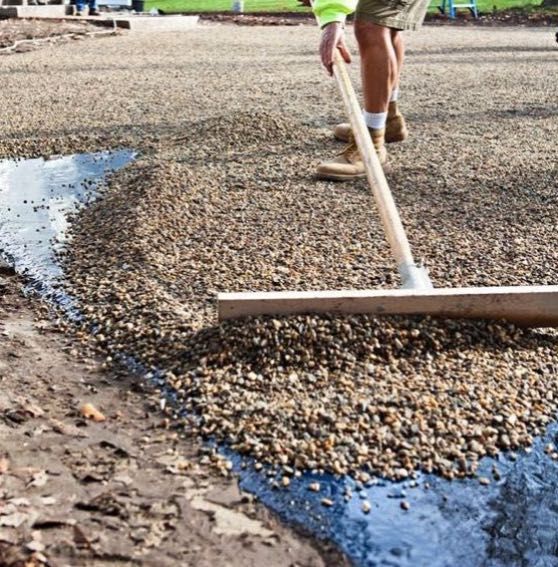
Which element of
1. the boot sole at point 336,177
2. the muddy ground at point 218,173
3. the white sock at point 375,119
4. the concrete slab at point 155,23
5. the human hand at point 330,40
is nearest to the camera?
the muddy ground at point 218,173

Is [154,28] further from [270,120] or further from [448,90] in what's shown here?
[270,120]

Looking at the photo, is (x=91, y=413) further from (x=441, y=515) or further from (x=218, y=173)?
(x=218, y=173)

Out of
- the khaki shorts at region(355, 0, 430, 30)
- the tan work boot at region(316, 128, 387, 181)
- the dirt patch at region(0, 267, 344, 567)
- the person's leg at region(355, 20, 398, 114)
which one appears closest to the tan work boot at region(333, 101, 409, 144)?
the tan work boot at region(316, 128, 387, 181)

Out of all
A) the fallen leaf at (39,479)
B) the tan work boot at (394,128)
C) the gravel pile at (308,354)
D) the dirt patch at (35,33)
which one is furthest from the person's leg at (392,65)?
the dirt patch at (35,33)

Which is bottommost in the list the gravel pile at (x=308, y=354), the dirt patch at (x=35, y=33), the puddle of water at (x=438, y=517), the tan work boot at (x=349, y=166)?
the puddle of water at (x=438, y=517)

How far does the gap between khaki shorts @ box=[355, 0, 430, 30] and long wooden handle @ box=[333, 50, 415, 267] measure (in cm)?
54

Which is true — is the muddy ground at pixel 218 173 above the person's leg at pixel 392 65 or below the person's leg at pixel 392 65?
below

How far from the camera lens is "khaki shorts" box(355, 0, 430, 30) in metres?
4.43

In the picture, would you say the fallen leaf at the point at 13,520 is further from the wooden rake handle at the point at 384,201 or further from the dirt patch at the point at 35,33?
the dirt patch at the point at 35,33

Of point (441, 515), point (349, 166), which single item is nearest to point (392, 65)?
point (349, 166)

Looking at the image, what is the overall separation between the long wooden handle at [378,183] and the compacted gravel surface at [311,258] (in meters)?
0.25

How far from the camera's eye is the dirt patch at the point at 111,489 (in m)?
1.93

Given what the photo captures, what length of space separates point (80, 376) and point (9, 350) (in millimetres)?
331

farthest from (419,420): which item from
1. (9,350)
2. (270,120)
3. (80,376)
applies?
(270,120)
